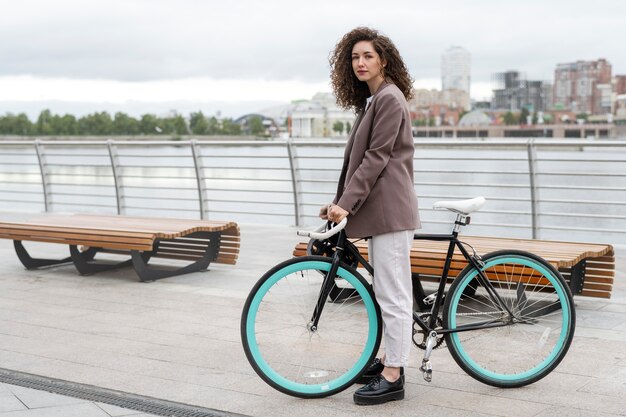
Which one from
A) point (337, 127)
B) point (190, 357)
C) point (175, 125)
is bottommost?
point (190, 357)

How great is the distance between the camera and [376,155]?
13.5ft

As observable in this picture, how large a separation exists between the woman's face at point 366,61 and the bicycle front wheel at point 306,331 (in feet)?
2.98

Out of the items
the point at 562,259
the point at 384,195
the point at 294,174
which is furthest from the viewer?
the point at 294,174

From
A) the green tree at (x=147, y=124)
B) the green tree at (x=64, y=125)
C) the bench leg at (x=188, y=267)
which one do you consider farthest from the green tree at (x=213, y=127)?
the bench leg at (x=188, y=267)

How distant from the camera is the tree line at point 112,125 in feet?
257

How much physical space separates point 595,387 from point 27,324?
3.77 m

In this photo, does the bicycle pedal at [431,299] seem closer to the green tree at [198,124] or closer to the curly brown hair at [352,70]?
the curly brown hair at [352,70]

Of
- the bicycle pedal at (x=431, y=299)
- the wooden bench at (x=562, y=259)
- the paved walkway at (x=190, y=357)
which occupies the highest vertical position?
the bicycle pedal at (x=431, y=299)

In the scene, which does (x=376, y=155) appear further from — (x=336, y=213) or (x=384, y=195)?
(x=336, y=213)

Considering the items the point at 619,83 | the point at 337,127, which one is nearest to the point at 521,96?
the point at 619,83

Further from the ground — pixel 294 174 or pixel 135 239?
pixel 294 174

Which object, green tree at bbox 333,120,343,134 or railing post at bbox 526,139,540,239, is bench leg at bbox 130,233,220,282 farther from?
green tree at bbox 333,120,343,134

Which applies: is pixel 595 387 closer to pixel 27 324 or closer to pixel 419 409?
pixel 419 409

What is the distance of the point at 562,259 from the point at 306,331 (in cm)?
208
